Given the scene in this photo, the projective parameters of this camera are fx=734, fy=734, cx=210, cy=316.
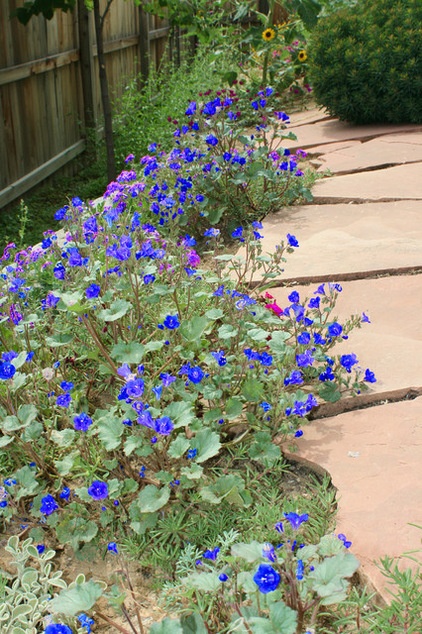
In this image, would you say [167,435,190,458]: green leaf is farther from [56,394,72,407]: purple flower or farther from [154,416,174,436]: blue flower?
[56,394,72,407]: purple flower

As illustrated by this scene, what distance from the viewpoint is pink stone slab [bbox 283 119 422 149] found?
18.8 feet

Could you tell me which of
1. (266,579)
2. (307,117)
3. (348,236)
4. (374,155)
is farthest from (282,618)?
(307,117)

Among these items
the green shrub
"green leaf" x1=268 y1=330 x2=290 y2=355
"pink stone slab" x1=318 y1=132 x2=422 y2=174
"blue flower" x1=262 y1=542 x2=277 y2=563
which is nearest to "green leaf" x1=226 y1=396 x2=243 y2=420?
"green leaf" x1=268 y1=330 x2=290 y2=355

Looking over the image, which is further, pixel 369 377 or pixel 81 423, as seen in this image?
pixel 369 377

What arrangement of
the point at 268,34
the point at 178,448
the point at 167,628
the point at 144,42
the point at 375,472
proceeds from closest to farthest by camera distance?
1. the point at 167,628
2. the point at 178,448
3. the point at 375,472
4. the point at 268,34
5. the point at 144,42

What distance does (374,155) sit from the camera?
16.6 ft

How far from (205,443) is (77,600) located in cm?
55

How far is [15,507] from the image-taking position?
1888mm

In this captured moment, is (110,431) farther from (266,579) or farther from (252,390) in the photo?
(266,579)

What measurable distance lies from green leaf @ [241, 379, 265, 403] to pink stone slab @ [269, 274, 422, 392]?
410mm

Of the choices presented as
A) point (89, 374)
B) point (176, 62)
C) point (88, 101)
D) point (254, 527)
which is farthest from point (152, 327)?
point (176, 62)

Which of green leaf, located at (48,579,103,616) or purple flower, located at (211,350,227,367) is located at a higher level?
purple flower, located at (211,350,227,367)

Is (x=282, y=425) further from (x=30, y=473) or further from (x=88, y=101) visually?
(x=88, y=101)

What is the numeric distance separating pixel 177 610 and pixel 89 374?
1.05m
